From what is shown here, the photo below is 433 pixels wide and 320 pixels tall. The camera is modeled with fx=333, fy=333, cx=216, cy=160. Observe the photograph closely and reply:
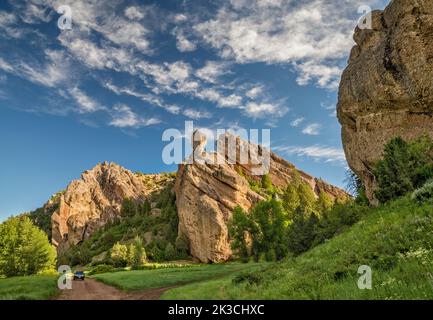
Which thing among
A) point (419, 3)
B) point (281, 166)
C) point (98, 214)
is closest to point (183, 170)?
point (281, 166)

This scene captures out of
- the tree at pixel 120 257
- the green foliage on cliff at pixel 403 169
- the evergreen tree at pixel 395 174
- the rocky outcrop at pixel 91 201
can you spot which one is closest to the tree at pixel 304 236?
the evergreen tree at pixel 395 174

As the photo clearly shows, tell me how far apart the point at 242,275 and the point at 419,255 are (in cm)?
1387

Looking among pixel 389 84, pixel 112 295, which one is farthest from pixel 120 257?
pixel 389 84

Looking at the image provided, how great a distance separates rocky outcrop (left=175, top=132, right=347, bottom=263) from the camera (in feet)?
294

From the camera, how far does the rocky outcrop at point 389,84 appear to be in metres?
32.4

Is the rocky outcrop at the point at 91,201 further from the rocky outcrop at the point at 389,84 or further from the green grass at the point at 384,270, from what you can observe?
the green grass at the point at 384,270

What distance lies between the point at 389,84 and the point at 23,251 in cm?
6863

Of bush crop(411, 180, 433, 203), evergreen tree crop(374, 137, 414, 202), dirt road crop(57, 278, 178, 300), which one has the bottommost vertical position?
dirt road crop(57, 278, 178, 300)

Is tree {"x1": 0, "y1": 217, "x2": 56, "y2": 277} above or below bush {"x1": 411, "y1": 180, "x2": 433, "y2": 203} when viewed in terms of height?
below

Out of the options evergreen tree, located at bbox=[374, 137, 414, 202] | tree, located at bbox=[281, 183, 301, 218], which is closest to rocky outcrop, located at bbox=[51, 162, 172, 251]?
tree, located at bbox=[281, 183, 301, 218]

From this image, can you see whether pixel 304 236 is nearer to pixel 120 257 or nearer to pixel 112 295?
pixel 112 295

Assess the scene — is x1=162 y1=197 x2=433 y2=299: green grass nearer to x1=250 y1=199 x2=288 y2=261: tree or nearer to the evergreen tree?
the evergreen tree

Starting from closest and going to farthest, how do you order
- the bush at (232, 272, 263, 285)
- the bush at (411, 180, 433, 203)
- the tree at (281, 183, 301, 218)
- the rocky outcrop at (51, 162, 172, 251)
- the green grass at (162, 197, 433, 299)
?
the green grass at (162, 197, 433, 299), the bush at (411, 180, 433, 203), the bush at (232, 272, 263, 285), the tree at (281, 183, 301, 218), the rocky outcrop at (51, 162, 172, 251)

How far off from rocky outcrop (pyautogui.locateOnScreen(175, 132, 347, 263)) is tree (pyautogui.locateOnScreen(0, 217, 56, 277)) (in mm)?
37748
